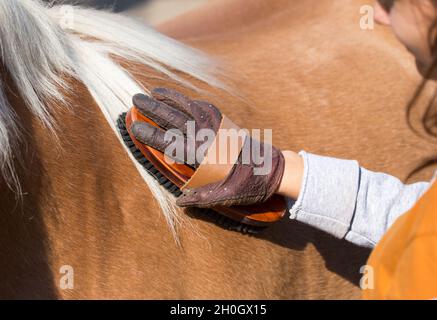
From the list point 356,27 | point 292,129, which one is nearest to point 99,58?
point 292,129

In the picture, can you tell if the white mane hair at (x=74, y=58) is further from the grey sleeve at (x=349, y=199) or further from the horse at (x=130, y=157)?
the grey sleeve at (x=349, y=199)

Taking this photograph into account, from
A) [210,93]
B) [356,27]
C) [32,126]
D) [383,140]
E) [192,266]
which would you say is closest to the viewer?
[32,126]

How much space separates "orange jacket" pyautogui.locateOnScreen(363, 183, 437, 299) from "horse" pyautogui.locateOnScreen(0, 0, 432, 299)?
349mm

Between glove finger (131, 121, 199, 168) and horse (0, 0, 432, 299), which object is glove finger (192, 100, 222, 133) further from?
horse (0, 0, 432, 299)

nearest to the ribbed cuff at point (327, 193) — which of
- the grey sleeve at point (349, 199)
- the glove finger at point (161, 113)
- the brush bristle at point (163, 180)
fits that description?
the grey sleeve at point (349, 199)

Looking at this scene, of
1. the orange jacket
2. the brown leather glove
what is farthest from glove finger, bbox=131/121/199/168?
the orange jacket

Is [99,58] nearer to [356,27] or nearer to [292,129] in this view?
[292,129]

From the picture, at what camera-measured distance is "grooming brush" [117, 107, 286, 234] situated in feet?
3.54

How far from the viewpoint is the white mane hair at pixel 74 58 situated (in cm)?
102

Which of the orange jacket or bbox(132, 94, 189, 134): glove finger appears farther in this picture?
bbox(132, 94, 189, 134): glove finger

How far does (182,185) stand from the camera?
1102mm

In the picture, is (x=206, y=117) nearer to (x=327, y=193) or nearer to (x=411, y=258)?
(x=327, y=193)
